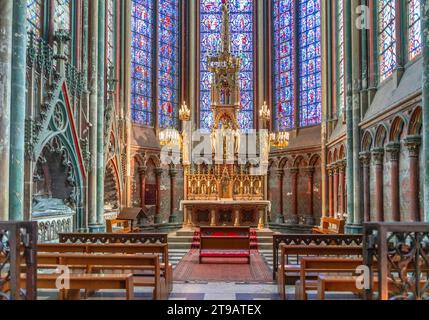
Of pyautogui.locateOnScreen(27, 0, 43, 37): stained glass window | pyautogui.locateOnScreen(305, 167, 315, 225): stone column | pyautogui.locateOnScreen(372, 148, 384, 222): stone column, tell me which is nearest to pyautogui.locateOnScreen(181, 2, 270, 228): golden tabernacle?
pyautogui.locateOnScreen(372, 148, 384, 222): stone column

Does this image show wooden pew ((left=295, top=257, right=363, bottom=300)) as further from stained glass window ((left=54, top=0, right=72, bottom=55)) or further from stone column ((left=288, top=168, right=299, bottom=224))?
stone column ((left=288, top=168, right=299, bottom=224))

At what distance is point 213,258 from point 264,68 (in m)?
14.9

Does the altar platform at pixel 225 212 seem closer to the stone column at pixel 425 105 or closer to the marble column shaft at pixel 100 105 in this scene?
the marble column shaft at pixel 100 105

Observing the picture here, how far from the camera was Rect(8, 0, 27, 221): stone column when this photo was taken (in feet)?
31.9

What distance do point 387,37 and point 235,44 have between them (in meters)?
11.4

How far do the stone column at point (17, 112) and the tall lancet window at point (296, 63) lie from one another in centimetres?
1641

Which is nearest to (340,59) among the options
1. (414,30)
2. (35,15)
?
(414,30)

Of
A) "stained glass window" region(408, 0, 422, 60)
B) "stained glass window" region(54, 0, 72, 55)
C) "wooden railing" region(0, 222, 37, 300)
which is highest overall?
"stained glass window" region(54, 0, 72, 55)

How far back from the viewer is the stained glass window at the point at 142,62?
23984 millimetres

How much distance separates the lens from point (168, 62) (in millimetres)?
25688

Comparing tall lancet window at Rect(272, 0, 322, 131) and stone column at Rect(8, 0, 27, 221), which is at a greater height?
tall lancet window at Rect(272, 0, 322, 131)

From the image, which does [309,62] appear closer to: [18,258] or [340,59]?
[340,59]

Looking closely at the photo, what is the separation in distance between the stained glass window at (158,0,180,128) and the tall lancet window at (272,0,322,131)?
5.21m

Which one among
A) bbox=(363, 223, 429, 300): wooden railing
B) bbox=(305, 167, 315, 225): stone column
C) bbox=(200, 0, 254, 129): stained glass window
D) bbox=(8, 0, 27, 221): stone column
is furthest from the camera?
bbox=(200, 0, 254, 129): stained glass window
